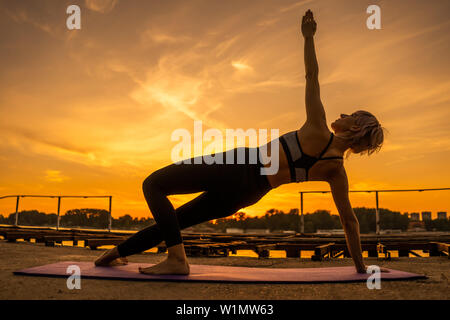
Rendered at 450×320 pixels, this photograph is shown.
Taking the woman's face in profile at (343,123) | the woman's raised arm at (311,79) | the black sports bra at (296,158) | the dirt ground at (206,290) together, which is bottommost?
the dirt ground at (206,290)

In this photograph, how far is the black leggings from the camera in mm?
2797

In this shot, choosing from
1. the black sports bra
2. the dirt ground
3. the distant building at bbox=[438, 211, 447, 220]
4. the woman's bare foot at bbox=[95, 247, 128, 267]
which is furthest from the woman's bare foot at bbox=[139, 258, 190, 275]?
the distant building at bbox=[438, 211, 447, 220]

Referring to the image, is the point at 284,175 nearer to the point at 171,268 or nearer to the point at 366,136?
the point at 366,136

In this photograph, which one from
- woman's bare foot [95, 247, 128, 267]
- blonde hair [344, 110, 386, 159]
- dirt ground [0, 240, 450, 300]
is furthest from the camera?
woman's bare foot [95, 247, 128, 267]

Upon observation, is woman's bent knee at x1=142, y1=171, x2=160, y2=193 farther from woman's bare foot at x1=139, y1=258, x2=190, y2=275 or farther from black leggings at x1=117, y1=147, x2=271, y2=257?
woman's bare foot at x1=139, y1=258, x2=190, y2=275

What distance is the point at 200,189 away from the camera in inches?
114

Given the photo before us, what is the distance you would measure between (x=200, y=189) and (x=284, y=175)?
27.1 inches

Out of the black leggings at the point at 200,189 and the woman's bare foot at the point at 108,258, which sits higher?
the black leggings at the point at 200,189

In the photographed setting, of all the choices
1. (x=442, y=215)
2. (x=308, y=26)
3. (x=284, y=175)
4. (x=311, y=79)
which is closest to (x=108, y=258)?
(x=284, y=175)

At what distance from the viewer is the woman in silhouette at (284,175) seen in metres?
2.78

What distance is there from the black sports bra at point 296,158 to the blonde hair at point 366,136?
0.79 feet

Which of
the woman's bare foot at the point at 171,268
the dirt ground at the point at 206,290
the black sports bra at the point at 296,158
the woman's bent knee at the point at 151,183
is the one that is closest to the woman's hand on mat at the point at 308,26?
the black sports bra at the point at 296,158

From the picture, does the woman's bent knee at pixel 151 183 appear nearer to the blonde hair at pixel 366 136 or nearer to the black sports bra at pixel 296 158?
the black sports bra at pixel 296 158
